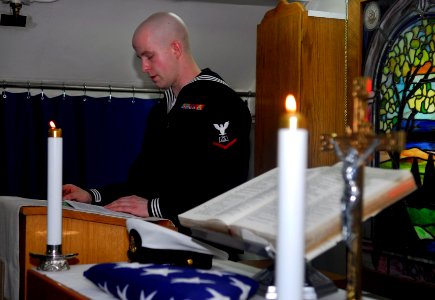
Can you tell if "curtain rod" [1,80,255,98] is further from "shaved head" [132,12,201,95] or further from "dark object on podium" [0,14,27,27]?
"shaved head" [132,12,201,95]

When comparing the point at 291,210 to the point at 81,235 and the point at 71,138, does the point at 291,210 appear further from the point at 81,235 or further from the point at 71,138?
the point at 71,138

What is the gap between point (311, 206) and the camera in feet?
3.38

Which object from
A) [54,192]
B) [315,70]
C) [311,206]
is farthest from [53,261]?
[315,70]

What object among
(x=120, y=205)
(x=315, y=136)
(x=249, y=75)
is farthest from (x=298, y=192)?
(x=249, y=75)

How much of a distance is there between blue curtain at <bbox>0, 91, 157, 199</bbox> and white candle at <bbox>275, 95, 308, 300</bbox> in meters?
3.46

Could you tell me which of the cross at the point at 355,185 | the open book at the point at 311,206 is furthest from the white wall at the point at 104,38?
the cross at the point at 355,185

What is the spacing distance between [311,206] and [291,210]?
1.05ft

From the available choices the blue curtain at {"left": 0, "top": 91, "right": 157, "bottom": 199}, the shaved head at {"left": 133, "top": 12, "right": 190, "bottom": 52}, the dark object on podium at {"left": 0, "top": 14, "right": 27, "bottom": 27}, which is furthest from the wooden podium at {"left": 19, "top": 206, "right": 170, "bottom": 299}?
the blue curtain at {"left": 0, "top": 91, "right": 157, "bottom": 199}

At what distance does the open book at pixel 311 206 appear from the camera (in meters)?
0.98

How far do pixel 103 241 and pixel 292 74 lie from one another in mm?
1420

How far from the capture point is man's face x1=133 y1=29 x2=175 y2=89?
2902mm

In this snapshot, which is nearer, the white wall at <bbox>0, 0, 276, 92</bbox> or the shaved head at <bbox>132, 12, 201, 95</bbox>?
the shaved head at <bbox>132, 12, 201, 95</bbox>

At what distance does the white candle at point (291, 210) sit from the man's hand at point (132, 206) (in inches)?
67.6

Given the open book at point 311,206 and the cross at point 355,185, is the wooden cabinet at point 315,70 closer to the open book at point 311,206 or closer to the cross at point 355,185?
the open book at point 311,206
